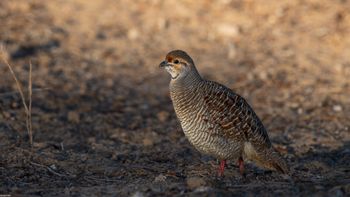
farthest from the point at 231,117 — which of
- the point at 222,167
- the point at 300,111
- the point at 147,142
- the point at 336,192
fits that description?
the point at 300,111

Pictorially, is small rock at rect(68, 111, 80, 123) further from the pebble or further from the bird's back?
the pebble

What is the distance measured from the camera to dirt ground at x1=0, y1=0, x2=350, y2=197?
7102 mm

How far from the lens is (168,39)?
13141mm

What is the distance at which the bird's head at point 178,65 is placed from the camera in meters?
7.31

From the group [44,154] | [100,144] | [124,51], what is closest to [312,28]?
[124,51]

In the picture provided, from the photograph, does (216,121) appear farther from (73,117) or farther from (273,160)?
(73,117)

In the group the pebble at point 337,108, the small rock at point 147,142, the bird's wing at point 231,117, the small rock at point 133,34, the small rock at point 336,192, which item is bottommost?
the small rock at point 336,192

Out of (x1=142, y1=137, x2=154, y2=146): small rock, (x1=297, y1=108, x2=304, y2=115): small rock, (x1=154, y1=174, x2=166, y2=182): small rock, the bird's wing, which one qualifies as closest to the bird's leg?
the bird's wing

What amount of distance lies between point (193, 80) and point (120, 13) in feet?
23.5

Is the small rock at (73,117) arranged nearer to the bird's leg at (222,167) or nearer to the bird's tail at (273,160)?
the bird's leg at (222,167)

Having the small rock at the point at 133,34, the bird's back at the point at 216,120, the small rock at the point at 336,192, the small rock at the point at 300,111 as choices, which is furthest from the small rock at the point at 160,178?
the small rock at the point at 133,34

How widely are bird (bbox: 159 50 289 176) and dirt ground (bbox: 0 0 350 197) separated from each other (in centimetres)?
26

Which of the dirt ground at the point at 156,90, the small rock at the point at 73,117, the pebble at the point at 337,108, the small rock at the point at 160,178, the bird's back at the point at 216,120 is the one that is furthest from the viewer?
the pebble at the point at 337,108

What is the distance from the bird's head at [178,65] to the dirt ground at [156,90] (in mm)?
1088
